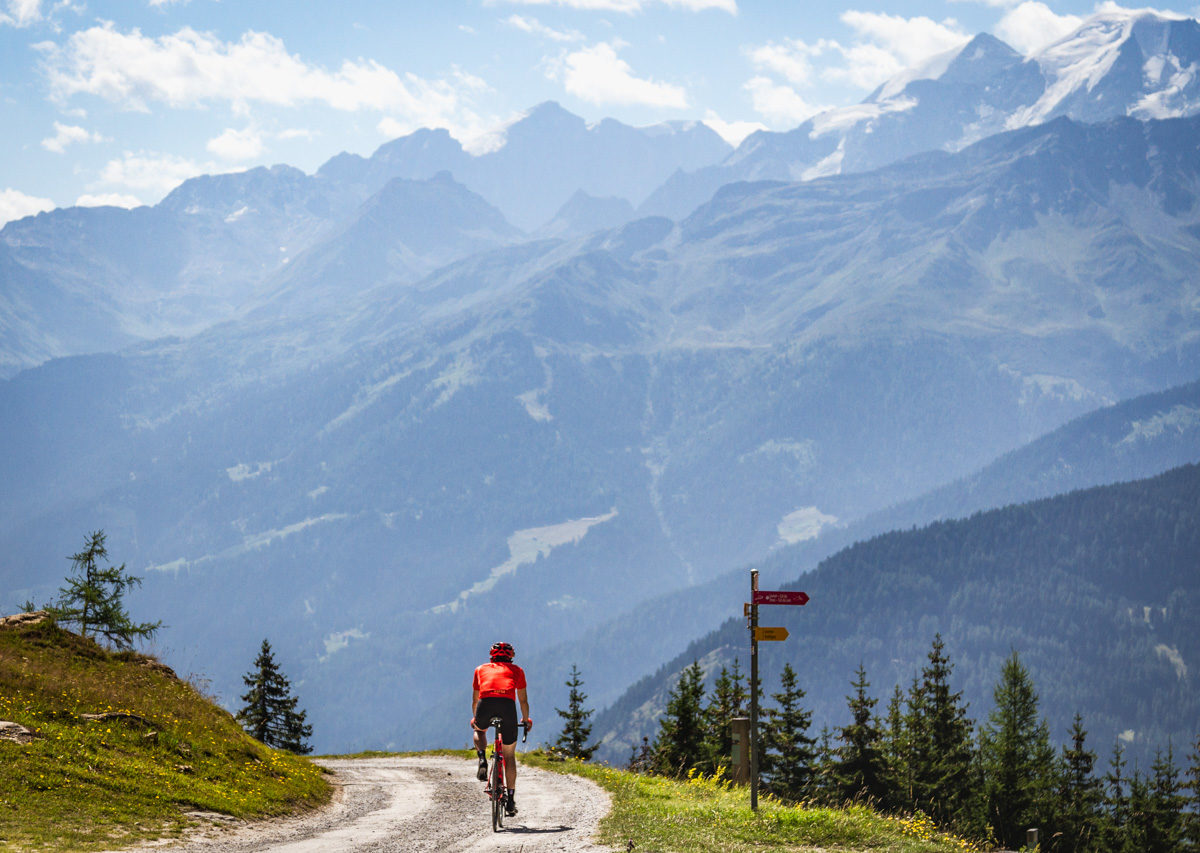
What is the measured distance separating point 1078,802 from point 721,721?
40.3m

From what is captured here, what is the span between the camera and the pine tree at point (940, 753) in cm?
6894

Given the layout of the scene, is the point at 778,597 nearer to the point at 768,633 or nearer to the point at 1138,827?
the point at 768,633

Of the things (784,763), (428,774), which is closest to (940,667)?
(784,763)

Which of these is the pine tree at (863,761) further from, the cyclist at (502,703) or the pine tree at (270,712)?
the cyclist at (502,703)

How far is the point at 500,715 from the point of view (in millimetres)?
21719

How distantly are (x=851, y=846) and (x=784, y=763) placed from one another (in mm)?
51572

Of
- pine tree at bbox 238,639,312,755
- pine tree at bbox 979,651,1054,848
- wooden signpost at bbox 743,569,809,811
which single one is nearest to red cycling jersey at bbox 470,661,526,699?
wooden signpost at bbox 743,569,809,811

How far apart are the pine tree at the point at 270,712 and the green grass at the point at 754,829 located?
4702cm

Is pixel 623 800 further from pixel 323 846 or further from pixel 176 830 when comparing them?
pixel 176 830

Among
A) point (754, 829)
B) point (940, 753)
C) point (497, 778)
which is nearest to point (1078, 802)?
point (940, 753)

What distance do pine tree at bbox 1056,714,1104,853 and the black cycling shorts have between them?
206 ft

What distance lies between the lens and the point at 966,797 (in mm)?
73250

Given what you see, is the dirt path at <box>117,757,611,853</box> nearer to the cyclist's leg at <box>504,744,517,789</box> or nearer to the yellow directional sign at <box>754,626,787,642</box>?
the cyclist's leg at <box>504,744,517,789</box>

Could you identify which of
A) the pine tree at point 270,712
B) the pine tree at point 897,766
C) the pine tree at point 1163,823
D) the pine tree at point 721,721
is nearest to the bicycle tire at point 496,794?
the pine tree at point 721,721
